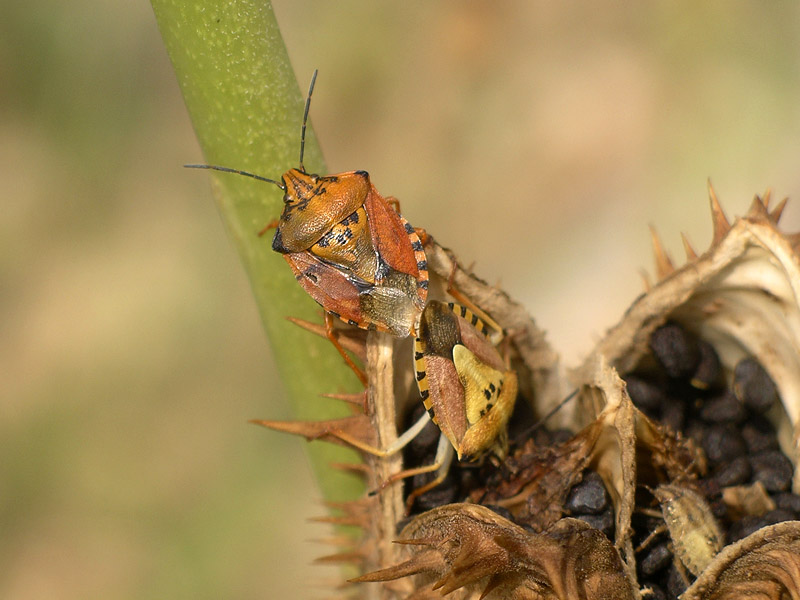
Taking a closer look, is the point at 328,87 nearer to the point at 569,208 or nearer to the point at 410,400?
the point at 569,208

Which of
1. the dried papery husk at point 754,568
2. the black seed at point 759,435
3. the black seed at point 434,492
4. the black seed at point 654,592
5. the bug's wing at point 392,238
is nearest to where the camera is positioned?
the dried papery husk at point 754,568

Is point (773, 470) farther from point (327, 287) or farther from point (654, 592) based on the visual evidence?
point (327, 287)

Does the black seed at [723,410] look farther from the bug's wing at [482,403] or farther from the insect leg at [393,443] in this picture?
the insect leg at [393,443]

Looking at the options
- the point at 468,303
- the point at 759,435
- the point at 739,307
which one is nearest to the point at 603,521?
the point at 468,303

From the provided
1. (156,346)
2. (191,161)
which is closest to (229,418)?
(156,346)

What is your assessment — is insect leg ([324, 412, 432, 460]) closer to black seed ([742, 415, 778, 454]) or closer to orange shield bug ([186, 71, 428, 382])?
orange shield bug ([186, 71, 428, 382])

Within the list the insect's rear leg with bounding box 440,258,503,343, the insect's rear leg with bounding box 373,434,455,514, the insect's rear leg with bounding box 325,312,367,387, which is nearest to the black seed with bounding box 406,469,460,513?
the insect's rear leg with bounding box 373,434,455,514

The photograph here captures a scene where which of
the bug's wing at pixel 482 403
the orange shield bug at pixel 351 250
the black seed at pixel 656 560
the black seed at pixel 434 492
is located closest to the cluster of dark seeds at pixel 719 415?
the black seed at pixel 656 560
